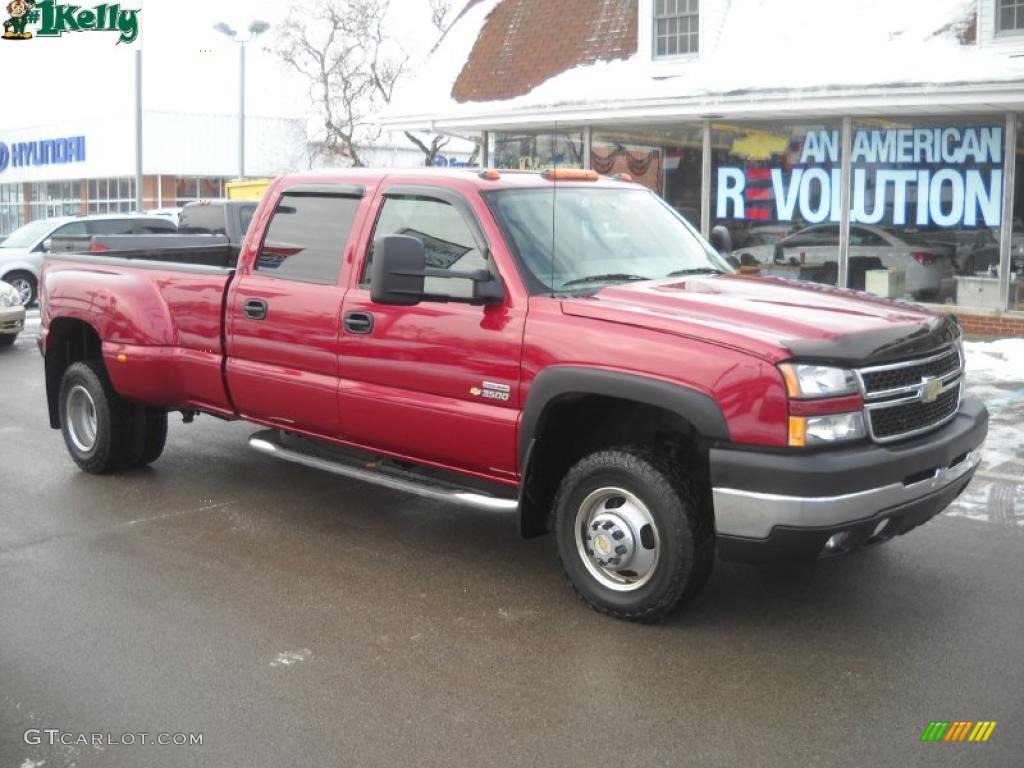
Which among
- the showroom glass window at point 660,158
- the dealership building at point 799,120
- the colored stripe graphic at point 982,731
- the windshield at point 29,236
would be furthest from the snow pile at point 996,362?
the windshield at point 29,236

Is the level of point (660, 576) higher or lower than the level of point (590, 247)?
lower

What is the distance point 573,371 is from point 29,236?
1804 centimetres

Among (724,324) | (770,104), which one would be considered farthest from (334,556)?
(770,104)

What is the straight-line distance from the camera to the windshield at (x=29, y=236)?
20.2 metres

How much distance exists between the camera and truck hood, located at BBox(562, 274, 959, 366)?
4.54 metres

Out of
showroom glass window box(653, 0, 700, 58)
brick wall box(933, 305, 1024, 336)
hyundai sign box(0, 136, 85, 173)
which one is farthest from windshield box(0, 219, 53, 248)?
hyundai sign box(0, 136, 85, 173)

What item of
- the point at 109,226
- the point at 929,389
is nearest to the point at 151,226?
the point at 109,226

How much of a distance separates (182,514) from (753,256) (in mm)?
11301

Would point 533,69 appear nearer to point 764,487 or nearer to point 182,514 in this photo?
point 182,514

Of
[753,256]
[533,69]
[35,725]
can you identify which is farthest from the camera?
[533,69]

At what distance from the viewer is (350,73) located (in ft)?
129

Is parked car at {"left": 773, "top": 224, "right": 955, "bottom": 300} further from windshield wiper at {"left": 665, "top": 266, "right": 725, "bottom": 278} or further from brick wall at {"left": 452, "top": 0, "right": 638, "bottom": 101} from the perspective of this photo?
windshield wiper at {"left": 665, "top": 266, "right": 725, "bottom": 278}

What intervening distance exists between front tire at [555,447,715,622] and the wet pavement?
0.16 m

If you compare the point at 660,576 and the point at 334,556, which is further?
the point at 334,556
